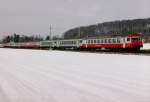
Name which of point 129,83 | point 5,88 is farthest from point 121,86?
point 5,88

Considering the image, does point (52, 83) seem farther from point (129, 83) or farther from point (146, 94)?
point (146, 94)

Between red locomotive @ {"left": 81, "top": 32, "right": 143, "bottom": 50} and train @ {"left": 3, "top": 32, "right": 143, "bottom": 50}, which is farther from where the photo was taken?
train @ {"left": 3, "top": 32, "right": 143, "bottom": 50}

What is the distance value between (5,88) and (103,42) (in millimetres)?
31247

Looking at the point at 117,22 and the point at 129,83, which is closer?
the point at 129,83

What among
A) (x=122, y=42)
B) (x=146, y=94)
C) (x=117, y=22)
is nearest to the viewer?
(x=146, y=94)

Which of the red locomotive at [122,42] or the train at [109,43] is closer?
the red locomotive at [122,42]

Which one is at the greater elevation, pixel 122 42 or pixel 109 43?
pixel 122 42

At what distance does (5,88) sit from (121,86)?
Answer: 4.45m

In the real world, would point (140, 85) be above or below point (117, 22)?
below

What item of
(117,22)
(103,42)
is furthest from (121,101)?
(117,22)

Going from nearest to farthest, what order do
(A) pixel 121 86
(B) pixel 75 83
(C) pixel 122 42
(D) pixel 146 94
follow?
(D) pixel 146 94
(A) pixel 121 86
(B) pixel 75 83
(C) pixel 122 42

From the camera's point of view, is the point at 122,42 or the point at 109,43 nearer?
the point at 122,42

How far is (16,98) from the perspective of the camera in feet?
27.5

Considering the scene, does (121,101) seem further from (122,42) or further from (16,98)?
(122,42)
